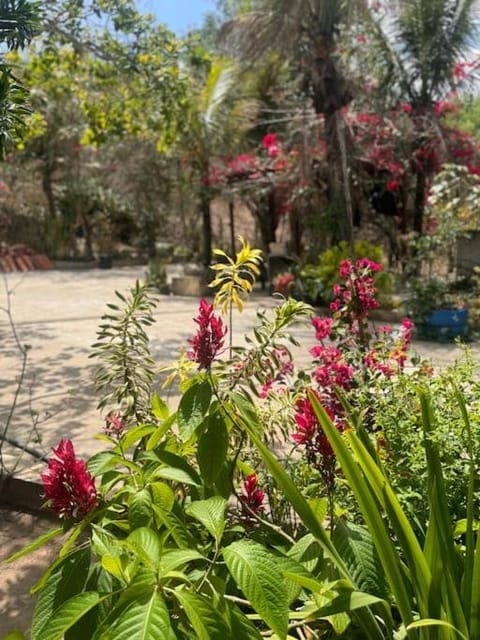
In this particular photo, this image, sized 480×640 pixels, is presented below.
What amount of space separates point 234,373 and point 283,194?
10.9 m

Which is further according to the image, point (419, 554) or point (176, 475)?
point (176, 475)

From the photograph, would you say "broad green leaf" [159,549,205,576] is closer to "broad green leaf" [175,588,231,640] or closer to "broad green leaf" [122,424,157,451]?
"broad green leaf" [175,588,231,640]

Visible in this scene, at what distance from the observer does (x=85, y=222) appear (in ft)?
61.1

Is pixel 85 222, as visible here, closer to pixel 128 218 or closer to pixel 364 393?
pixel 128 218

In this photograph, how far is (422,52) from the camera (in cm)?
1141

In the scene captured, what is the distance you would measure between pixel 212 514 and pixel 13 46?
6.80ft

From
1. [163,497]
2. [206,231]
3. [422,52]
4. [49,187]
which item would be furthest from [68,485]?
[49,187]

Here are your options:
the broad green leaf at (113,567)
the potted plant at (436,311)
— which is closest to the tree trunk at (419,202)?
the potted plant at (436,311)

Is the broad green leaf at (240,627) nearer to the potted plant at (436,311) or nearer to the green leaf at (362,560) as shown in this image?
the green leaf at (362,560)

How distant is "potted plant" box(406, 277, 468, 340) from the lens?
7672 millimetres

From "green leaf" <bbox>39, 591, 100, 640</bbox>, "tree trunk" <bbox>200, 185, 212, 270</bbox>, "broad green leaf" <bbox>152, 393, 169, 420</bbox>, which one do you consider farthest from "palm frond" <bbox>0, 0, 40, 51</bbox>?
"tree trunk" <bbox>200, 185, 212, 270</bbox>

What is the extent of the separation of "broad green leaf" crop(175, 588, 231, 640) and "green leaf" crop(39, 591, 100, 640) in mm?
228

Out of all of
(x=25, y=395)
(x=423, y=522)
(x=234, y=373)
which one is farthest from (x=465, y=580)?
(x=25, y=395)

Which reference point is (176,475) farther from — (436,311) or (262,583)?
(436,311)
